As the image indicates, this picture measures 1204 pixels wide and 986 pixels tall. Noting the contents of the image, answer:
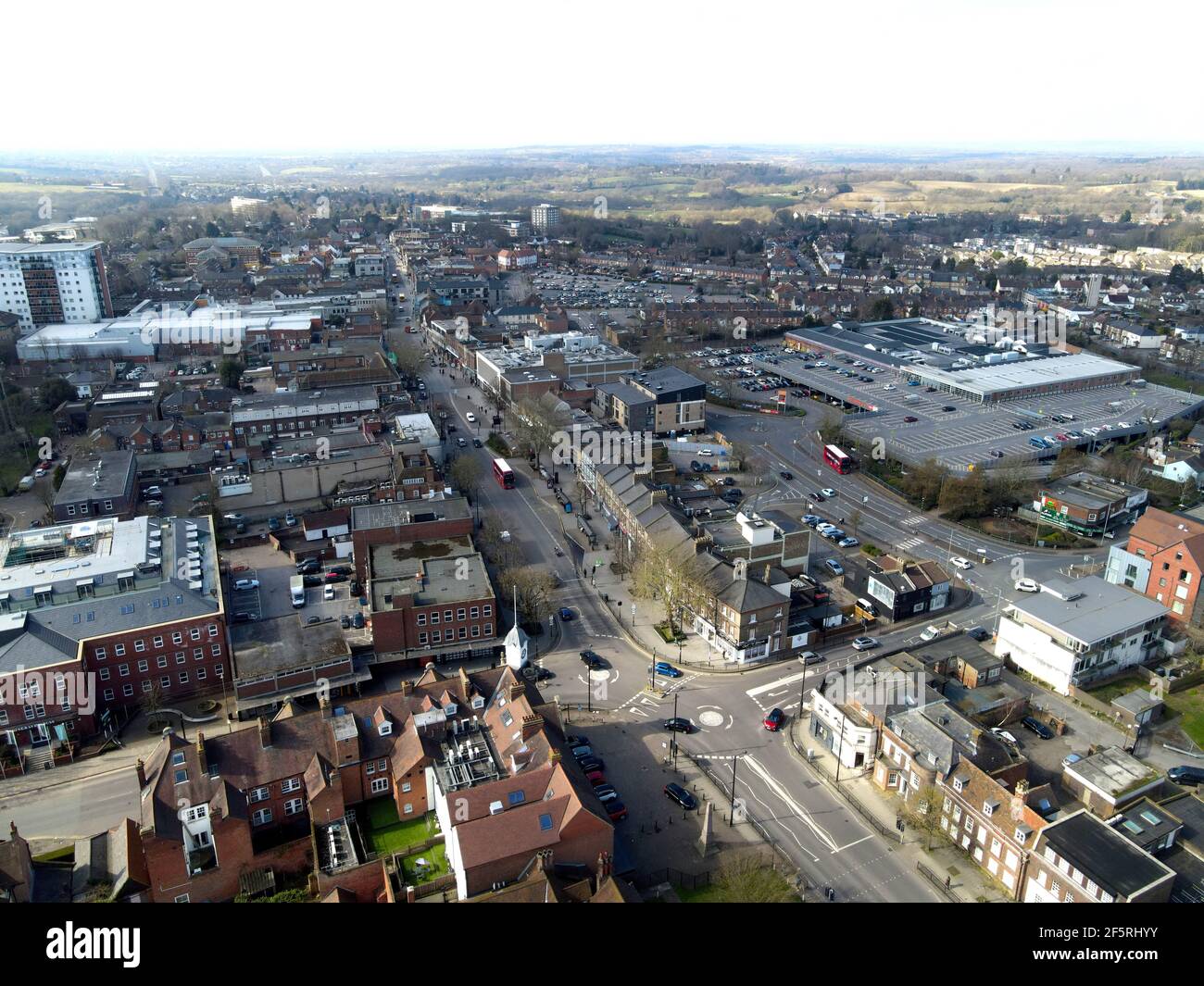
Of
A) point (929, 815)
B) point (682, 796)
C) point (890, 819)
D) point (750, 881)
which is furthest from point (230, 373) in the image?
point (929, 815)

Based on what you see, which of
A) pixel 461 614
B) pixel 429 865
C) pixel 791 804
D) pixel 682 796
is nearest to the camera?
pixel 429 865

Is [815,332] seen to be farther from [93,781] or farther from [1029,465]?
[93,781]

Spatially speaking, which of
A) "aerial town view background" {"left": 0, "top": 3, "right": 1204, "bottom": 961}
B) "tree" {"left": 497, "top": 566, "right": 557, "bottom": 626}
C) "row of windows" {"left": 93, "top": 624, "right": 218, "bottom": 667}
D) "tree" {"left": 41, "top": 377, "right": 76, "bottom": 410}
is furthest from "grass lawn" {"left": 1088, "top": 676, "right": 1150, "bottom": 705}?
"tree" {"left": 41, "top": 377, "right": 76, "bottom": 410}

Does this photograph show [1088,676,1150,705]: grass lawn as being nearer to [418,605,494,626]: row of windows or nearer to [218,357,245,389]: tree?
[418,605,494,626]: row of windows

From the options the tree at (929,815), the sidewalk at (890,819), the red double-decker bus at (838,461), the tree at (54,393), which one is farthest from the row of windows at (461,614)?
the tree at (54,393)
